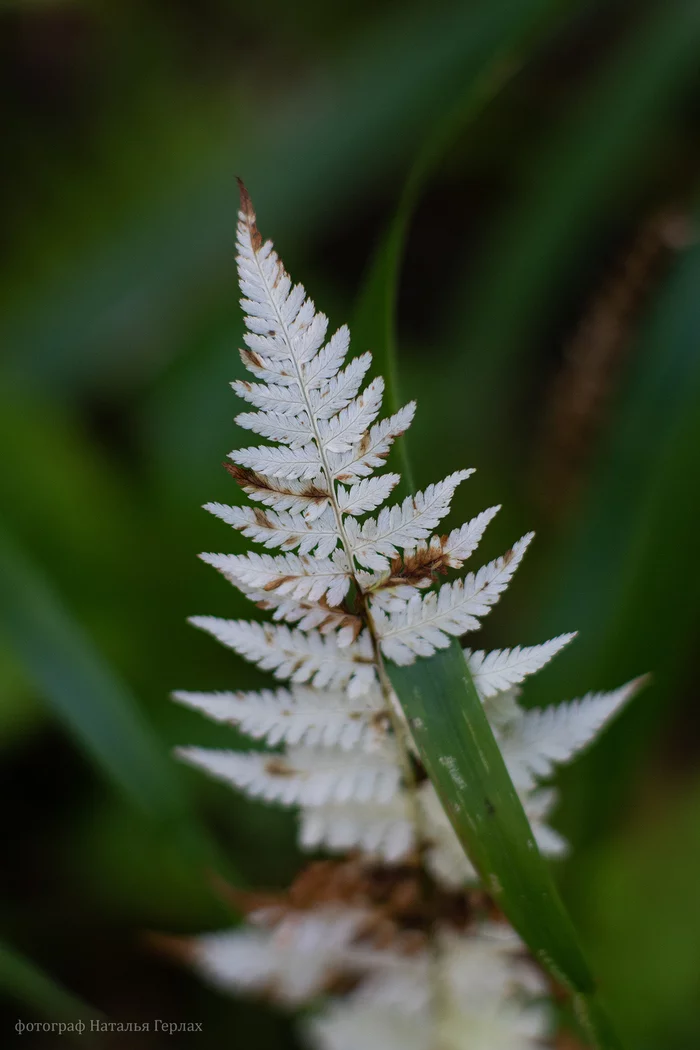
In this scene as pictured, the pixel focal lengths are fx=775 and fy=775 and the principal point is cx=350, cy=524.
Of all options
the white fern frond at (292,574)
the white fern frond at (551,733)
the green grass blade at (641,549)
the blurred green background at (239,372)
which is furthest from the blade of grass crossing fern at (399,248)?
the green grass blade at (641,549)

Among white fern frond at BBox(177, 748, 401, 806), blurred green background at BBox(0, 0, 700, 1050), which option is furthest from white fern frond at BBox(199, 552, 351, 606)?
blurred green background at BBox(0, 0, 700, 1050)

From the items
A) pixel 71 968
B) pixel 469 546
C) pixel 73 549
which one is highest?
pixel 469 546

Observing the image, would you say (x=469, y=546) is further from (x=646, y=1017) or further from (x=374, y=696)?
(x=646, y=1017)

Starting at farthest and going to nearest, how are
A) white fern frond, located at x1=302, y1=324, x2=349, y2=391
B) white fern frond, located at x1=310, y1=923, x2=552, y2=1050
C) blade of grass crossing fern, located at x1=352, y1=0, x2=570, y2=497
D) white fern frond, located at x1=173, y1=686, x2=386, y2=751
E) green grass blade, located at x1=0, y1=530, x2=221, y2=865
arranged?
green grass blade, located at x1=0, y1=530, x2=221, y2=865 < white fern frond, located at x1=310, y1=923, x2=552, y2=1050 < blade of grass crossing fern, located at x1=352, y1=0, x2=570, y2=497 < white fern frond, located at x1=173, y1=686, x2=386, y2=751 < white fern frond, located at x1=302, y1=324, x2=349, y2=391

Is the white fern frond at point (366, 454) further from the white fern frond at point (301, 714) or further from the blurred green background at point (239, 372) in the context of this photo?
the blurred green background at point (239, 372)

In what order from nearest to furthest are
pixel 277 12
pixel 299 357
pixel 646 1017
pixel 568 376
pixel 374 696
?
1. pixel 299 357
2. pixel 374 696
3. pixel 646 1017
4. pixel 568 376
5. pixel 277 12

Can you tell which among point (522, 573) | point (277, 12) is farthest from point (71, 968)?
point (277, 12)

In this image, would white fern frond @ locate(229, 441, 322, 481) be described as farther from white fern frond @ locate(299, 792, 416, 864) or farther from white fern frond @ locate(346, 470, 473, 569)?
white fern frond @ locate(299, 792, 416, 864)

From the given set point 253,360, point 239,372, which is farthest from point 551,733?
point 239,372
